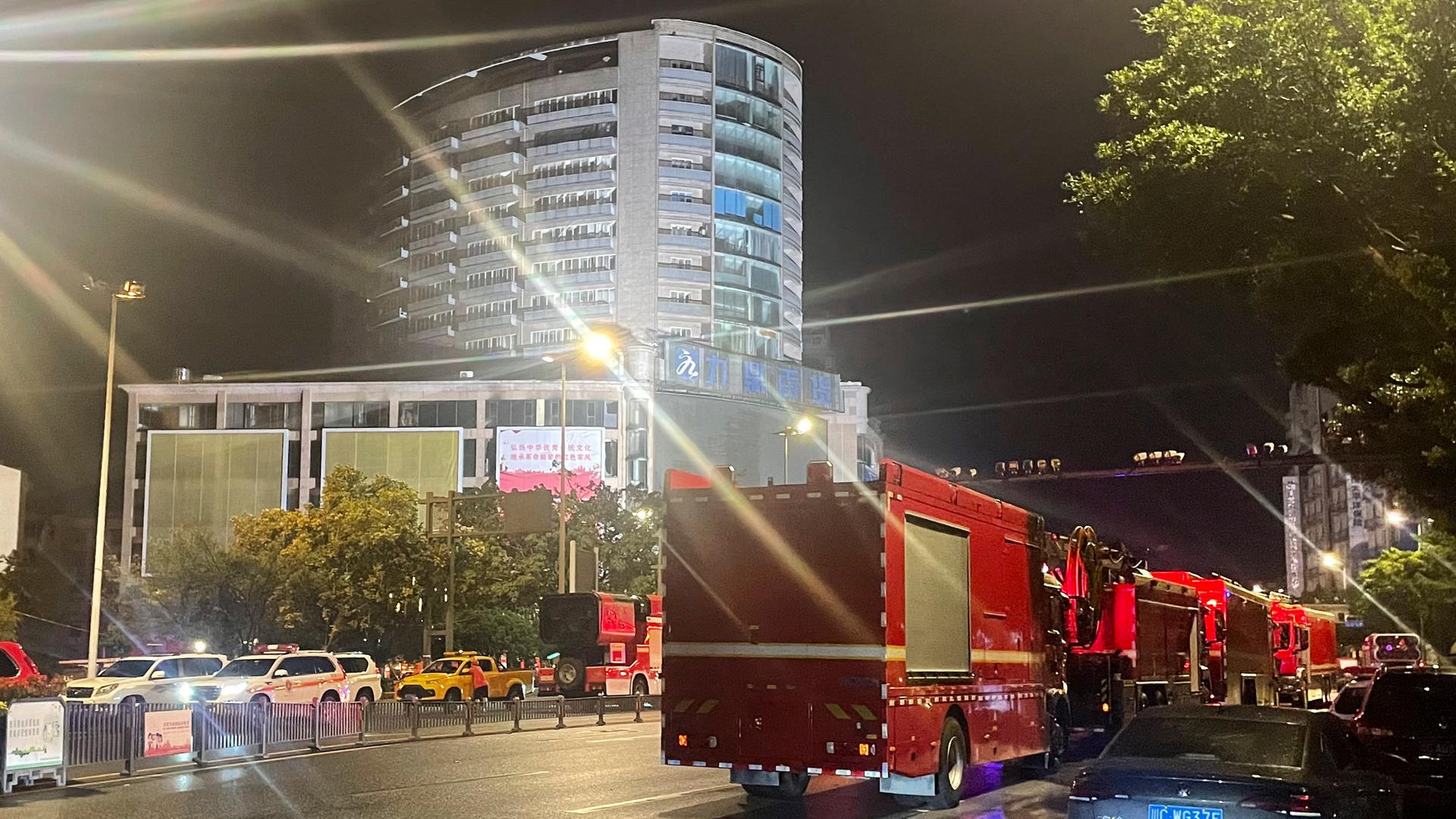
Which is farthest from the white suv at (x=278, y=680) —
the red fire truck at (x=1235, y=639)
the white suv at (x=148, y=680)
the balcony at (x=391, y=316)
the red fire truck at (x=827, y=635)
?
the balcony at (x=391, y=316)

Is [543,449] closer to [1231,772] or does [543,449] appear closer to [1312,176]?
[1312,176]

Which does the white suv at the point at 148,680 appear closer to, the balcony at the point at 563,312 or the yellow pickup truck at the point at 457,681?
the yellow pickup truck at the point at 457,681

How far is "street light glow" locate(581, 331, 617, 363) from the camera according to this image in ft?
124

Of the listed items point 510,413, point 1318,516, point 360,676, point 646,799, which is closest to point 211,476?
point 510,413

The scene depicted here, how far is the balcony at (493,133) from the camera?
147 meters

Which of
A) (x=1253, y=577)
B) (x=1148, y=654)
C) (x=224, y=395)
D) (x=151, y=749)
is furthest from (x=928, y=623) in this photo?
(x=1253, y=577)

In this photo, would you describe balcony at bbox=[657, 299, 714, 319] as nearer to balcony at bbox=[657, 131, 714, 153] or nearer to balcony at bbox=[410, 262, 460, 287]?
balcony at bbox=[657, 131, 714, 153]

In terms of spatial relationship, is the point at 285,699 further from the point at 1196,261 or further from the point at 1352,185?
the point at 1352,185

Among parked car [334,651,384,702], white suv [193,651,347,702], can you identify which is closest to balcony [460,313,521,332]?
parked car [334,651,384,702]

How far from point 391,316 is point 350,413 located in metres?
56.5

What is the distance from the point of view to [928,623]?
45.4 feet

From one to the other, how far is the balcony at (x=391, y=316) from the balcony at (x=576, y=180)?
25909 millimetres

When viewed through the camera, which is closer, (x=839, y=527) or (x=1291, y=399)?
(x=839, y=527)

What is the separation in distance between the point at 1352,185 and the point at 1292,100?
1090mm
